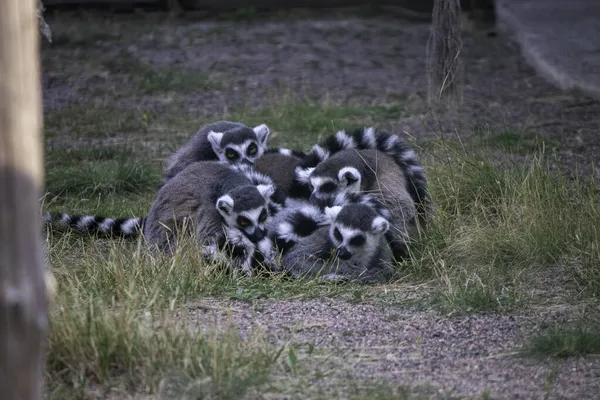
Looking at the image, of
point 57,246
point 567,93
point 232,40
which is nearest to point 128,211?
point 57,246

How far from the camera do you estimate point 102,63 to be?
11.8 meters

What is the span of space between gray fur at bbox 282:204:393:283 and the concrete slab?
16.3 ft

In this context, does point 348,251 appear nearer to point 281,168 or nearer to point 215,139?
point 281,168

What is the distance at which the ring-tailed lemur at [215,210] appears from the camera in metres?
5.36

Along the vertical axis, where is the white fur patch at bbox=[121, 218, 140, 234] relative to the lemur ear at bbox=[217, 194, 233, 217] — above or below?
below

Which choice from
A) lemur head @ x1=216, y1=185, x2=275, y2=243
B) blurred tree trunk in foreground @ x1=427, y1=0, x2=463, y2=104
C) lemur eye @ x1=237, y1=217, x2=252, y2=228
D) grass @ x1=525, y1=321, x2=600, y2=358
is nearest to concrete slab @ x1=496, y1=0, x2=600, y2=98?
blurred tree trunk in foreground @ x1=427, y1=0, x2=463, y2=104

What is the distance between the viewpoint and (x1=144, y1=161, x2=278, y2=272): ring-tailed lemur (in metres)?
5.36

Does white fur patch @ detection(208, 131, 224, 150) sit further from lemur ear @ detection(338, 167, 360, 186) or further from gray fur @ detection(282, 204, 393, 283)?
gray fur @ detection(282, 204, 393, 283)

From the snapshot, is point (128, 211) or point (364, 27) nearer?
point (128, 211)

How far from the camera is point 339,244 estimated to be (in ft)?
17.2

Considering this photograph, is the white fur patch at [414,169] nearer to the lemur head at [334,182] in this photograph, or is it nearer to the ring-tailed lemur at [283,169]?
the lemur head at [334,182]

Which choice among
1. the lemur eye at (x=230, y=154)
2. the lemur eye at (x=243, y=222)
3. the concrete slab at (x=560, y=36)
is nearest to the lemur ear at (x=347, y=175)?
the lemur eye at (x=243, y=222)

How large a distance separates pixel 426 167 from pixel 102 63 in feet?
22.0

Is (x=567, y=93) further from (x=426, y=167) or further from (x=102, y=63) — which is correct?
(x=102, y=63)
